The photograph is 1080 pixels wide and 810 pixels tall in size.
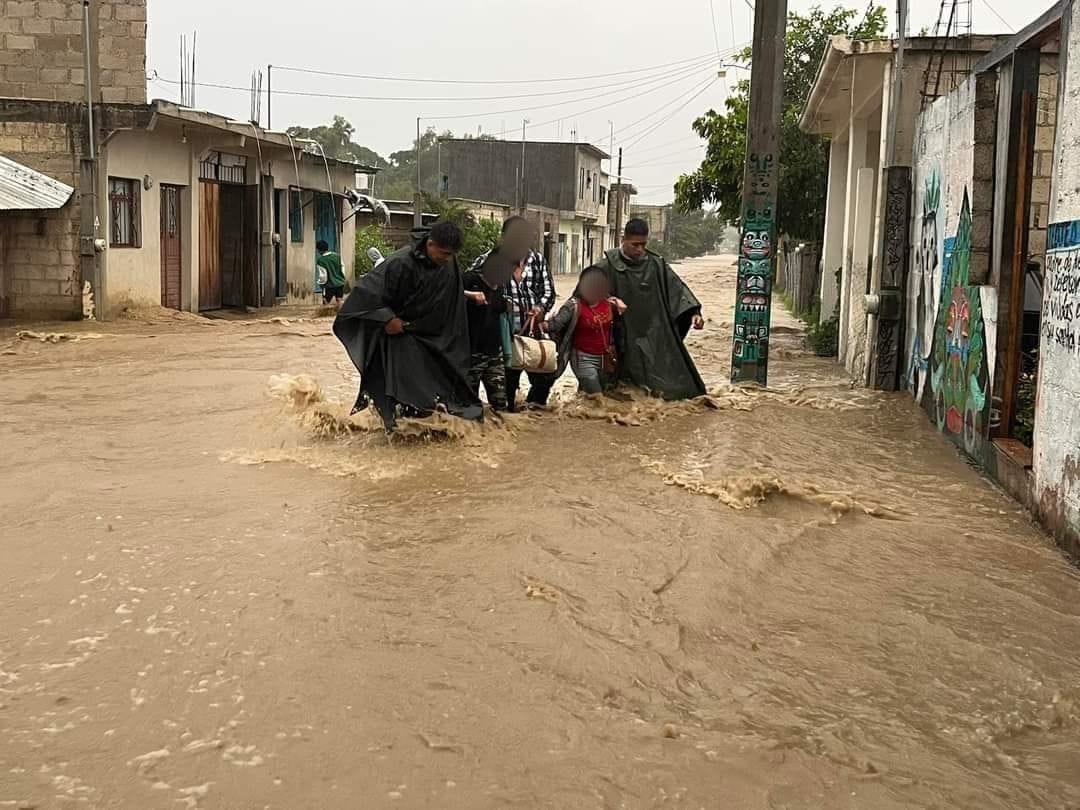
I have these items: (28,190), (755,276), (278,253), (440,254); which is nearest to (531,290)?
(440,254)

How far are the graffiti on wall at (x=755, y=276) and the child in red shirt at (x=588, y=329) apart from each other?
2008 mm

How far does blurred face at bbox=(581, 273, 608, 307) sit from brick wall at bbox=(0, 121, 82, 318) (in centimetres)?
978

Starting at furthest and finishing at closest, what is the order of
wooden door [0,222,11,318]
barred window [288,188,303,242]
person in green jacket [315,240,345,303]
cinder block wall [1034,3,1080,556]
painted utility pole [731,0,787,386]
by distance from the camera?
barred window [288,188,303,242] < person in green jacket [315,240,345,303] < wooden door [0,222,11,318] < painted utility pole [731,0,787,386] < cinder block wall [1034,3,1080,556]

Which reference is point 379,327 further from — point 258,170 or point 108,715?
point 258,170

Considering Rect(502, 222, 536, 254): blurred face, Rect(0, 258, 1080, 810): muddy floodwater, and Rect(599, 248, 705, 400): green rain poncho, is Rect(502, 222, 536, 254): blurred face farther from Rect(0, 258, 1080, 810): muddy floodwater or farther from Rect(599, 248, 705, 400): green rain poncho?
Rect(0, 258, 1080, 810): muddy floodwater

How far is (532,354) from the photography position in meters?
8.95

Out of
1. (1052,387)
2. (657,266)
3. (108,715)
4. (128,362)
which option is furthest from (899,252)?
(108,715)

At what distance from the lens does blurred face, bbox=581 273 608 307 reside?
9.47 meters

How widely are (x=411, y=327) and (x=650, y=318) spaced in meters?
2.38

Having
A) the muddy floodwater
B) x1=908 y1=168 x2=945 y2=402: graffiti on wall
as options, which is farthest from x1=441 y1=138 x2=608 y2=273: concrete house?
the muddy floodwater

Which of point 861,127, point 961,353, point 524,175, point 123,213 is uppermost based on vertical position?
point 524,175

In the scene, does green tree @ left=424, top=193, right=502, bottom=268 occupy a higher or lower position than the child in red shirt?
higher

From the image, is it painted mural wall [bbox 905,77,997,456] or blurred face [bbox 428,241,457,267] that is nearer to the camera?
painted mural wall [bbox 905,77,997,456]

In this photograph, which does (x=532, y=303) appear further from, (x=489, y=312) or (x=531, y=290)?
(x=489, y=312)
